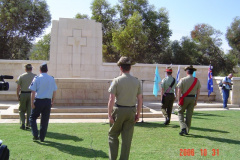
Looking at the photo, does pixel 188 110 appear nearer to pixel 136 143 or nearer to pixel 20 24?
pixel 136 143

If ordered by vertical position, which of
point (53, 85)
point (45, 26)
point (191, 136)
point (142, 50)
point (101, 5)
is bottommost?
point (191, 136)

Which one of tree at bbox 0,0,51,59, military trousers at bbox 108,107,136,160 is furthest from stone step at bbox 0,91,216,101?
tree at bbox 0,0,51,59

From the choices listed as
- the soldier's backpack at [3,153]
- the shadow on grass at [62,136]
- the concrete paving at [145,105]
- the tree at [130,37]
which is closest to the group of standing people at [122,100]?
the shadow on grass at [62,136]

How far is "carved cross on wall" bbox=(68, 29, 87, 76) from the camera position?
13977 millimetres

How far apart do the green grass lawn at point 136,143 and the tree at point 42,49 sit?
29499 millimetres

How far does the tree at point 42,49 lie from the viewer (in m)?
35.7

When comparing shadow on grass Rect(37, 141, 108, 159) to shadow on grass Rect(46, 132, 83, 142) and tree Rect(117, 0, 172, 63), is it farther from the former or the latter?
tree Rect(117, 0, 172, 63)

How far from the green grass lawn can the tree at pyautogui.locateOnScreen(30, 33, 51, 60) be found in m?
29.5

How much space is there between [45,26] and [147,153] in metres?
27.5

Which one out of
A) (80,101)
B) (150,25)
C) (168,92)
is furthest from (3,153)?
(150,25)

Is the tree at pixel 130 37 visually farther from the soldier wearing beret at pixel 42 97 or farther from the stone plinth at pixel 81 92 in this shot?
the soldier wearing beret at pixel 42 97

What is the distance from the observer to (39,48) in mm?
38281

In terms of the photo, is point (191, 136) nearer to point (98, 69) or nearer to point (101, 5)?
point (98, 69)

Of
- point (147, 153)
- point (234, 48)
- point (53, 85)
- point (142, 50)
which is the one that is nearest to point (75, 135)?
point (53, 85)
